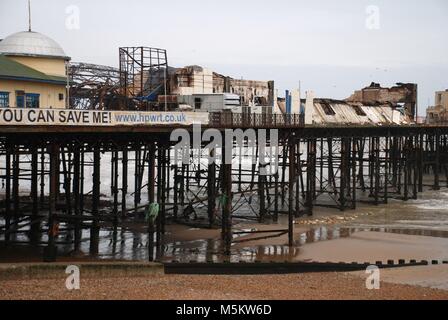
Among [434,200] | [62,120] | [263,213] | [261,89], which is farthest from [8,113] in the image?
[434,200]

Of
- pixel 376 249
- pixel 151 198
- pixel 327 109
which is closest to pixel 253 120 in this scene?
pixel 151 198

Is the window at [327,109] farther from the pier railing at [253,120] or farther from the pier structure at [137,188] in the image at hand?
the pier railing at [253,120]

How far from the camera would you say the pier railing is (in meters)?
26.6

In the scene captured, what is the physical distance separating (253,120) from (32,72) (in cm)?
863

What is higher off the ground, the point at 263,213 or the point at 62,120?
the point at 62,120

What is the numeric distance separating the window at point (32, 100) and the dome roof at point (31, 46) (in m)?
3.64

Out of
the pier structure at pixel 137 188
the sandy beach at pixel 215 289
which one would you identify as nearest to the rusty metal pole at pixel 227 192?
the pier structure at pixel 137 188

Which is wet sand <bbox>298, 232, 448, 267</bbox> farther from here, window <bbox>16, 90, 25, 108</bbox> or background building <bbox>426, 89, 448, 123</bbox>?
background building <bbox>426, 89, 448, 123</bbox>

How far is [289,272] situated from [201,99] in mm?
8795

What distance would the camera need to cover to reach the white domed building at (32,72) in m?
24.7

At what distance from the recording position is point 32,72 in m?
26.6

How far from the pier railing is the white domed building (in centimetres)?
632

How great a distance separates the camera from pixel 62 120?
69.7 ft
